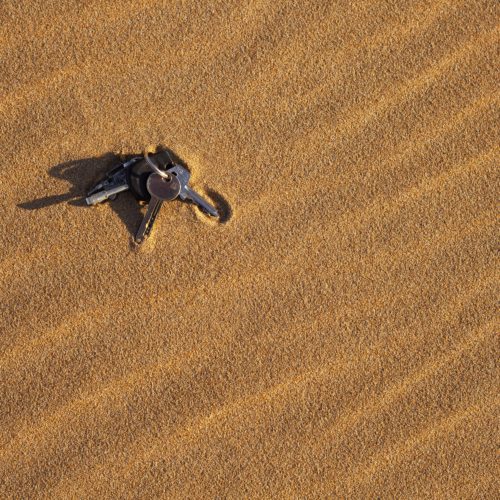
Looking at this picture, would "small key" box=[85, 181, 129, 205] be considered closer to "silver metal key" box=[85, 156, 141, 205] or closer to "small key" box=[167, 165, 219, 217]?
"silver metal key" box=[85, 156, 141, 205]

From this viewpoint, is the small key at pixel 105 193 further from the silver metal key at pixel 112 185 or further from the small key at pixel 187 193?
the small key at pixel 187 193

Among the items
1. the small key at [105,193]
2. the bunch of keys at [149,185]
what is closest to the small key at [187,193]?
the bunch of keys at [149,185]

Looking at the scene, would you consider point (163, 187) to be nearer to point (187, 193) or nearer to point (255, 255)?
point (187, 193)

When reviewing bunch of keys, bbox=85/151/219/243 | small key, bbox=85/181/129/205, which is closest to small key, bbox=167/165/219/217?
bunch of keys, bbox=85/151/219/243

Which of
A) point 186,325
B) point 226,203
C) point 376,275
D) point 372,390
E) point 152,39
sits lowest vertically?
point 372,390

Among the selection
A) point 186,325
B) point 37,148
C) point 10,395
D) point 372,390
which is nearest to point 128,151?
point 37,148

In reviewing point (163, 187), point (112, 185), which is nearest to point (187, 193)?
point (163, 187)

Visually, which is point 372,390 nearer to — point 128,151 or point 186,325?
point 186,325
